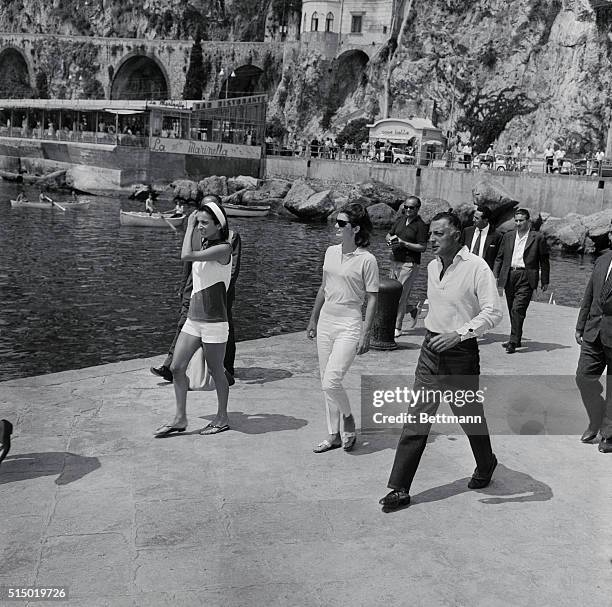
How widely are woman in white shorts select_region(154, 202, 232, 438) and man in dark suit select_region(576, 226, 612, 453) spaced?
3029 millimetres

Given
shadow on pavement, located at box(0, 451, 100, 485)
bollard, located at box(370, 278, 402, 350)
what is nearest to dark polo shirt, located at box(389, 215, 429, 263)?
bollard, located at box(370, 278, 402, 350)

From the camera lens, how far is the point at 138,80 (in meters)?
86.4

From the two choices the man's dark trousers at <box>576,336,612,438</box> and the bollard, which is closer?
the man's dark trousers at <box>576,336,612,438</box>

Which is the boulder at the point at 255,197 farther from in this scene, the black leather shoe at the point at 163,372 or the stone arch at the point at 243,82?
the stone arch at the point at 243,82

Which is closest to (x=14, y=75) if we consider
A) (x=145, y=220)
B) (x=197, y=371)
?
(x=145, y=220)

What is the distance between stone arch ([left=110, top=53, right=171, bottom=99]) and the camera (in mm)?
83875

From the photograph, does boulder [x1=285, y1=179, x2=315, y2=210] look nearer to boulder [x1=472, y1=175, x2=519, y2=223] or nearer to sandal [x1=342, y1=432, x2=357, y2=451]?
boulder [x1=472, y1=175, x2=519, y2=223]

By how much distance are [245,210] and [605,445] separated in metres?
33.8

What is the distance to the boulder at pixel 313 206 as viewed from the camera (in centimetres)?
3959

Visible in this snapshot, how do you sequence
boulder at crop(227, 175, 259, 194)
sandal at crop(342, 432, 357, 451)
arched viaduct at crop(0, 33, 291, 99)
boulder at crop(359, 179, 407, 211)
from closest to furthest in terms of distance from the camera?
sandal at crop(342, 432, 357, 451), boulder at crop(359, 179, 407, 211), boulder at crop(227, 175, 259, 194), arched viaduct at crop(0, 33, 291, 99)

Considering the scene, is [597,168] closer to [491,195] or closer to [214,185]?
[491,195]

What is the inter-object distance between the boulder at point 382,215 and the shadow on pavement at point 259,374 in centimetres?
2985

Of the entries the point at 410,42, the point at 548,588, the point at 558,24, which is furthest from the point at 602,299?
the point at 410,42

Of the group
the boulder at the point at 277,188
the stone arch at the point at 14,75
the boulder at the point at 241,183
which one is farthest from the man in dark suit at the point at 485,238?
the stone arch at the point at 14,75
